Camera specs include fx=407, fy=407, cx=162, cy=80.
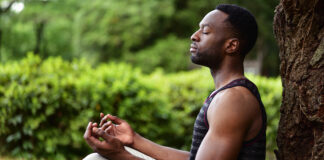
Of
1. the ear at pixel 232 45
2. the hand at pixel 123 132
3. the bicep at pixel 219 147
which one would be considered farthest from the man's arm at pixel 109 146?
the ear at pixel 232 45

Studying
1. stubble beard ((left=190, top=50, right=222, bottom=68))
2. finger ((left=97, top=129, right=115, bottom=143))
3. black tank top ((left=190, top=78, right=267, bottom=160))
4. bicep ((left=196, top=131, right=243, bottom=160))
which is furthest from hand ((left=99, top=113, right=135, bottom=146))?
bicep ((left=196, top=131, right=243, bottom=160))

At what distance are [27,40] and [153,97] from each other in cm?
2338

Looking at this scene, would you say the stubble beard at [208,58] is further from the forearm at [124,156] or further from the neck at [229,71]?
the forearm at [124,156]

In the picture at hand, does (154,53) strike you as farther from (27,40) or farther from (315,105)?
(27,40)

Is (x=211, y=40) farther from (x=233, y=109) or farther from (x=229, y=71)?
(x=233, y=109)

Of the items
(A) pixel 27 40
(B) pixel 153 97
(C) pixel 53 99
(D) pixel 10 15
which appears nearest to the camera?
(C) pixel 53 99

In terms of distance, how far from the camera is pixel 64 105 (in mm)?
6230

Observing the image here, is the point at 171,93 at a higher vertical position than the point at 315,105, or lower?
lower

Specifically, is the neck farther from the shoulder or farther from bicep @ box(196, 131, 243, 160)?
bicep @ box(196, 131, 243, 160)

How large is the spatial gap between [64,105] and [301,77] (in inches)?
175

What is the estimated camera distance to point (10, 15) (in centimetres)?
2364

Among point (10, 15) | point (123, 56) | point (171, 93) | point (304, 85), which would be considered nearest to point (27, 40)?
point (10, 15)

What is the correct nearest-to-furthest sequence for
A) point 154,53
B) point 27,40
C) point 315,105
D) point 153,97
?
point 315,105
point 153,97
point 154,53
point 27,40

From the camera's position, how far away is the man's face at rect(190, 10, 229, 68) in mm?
2438
